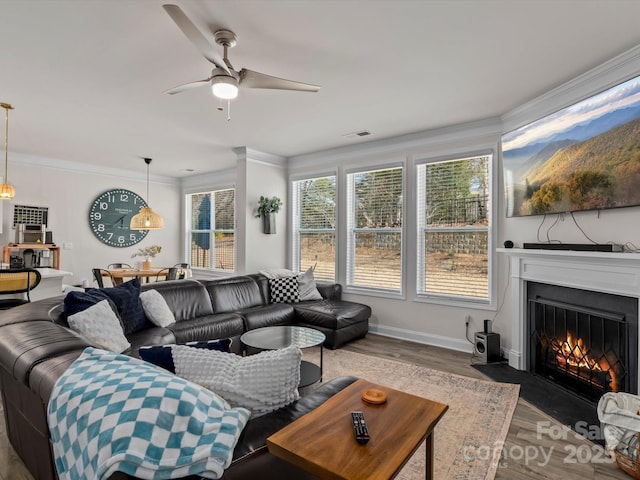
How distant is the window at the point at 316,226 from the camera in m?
5.48

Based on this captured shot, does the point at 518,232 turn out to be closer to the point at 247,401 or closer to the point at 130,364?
the point at 247,401

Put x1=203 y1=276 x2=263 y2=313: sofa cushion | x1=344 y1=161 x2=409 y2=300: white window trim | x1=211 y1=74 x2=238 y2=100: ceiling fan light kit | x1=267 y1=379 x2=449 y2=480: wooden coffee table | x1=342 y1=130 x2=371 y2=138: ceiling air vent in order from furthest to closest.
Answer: x1=344 y1=161 x2=409 y2=300: white window trim
x1=342 y1=130 x2=371 y2=138: ceiling air vent
x1=203 y1=276 x2=263 y2=313: sofa cushion
x1=211 y1=74 x2=238 y2=100: ceiling fan light kit
x1=267 y1=379 x2=449 y2=480: wooden coffee table

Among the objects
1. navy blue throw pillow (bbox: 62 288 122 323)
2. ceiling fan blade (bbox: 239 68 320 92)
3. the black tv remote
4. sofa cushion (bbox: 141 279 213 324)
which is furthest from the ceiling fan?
sofa cushion (bbox: 141 279 213 324)

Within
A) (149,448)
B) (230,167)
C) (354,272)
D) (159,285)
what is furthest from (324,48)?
(230,167)

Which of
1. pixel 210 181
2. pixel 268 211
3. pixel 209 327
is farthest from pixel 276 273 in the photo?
pixel 210 181

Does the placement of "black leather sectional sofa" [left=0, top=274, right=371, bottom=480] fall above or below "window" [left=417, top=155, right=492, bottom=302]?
below

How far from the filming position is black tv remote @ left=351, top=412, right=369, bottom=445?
1279 mm

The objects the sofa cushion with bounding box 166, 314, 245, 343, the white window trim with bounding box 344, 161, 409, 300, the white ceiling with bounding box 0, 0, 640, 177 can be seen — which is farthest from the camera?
the white window trim with bounding box 344, 161, 409, 300

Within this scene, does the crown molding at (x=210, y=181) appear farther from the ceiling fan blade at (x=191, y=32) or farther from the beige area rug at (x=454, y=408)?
the ceiling fan blade at (x=191, y=32)

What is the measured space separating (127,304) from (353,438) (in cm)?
262

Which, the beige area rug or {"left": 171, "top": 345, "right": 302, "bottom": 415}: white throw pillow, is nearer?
{"left": 171, "top": 345, "right": 302, "bottom": 415}: white throw pillow

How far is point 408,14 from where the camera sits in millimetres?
2146

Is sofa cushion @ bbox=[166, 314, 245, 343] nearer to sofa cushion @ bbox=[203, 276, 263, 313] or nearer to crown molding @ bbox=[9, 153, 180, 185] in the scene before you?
sofa cushion @ bbox=[203, 276, 263, 313]

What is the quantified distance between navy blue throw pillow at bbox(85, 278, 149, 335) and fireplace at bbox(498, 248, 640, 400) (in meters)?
3.64
